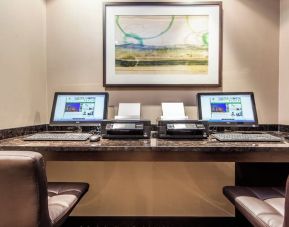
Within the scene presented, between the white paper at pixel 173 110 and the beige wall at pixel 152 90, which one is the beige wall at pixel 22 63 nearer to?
the beige wall at pixel 152 90

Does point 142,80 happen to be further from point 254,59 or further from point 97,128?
point 254,59

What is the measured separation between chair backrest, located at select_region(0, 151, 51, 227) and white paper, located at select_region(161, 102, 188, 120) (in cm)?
127

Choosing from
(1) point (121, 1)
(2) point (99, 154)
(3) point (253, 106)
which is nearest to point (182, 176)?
(3) point (253, 106)

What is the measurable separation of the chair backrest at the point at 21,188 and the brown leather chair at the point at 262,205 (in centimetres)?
94

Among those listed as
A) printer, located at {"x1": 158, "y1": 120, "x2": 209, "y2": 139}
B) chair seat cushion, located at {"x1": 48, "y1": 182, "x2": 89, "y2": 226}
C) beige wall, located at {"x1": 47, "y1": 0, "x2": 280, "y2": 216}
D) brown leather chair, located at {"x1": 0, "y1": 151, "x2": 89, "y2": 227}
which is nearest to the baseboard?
beige wall, located at {"x1": 47, "y1": 0, "x2": 280, "y2": 216}

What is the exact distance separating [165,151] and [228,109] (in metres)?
0.85

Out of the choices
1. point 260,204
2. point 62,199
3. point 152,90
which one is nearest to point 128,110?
point 152,90

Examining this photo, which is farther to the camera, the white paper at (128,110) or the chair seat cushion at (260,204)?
the white paper at (128,110)

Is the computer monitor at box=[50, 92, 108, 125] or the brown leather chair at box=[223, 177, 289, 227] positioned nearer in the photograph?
the brown leather chair at box=[223, 177, 289, 227]

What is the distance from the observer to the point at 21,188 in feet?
3.49

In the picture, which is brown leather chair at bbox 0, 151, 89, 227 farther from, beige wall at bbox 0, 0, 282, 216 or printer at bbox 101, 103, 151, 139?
beige wall at bbox 0, 0, 282, 216

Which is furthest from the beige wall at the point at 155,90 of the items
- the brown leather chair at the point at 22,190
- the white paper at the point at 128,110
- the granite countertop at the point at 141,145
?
the brown leather chair at the point at 22,190

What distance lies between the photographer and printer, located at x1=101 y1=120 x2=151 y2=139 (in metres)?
1.83

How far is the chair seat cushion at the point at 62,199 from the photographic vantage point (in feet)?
4.33
